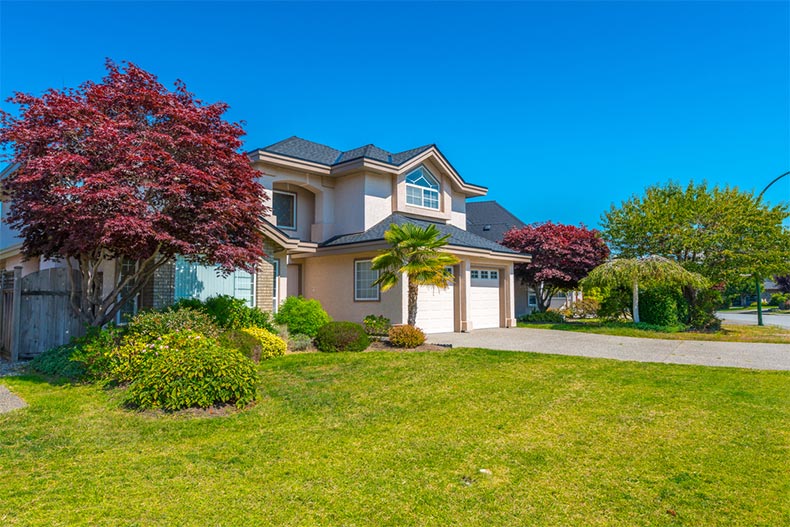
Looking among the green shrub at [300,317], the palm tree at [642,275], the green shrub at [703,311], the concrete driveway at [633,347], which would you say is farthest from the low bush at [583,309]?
A: the green shrub at [300,317]

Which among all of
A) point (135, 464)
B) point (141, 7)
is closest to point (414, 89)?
point (141, 7)

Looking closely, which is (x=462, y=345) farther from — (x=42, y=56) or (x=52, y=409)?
(x=42, y=56)

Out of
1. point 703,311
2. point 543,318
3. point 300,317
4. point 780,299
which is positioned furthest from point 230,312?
point 780,299

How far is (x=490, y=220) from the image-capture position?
31.8 metres

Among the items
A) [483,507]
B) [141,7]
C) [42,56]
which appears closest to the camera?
[483,507]

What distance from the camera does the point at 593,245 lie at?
24.6 m

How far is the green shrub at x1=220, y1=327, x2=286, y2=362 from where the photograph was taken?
9.88 meters

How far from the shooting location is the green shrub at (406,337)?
1362 centimetres

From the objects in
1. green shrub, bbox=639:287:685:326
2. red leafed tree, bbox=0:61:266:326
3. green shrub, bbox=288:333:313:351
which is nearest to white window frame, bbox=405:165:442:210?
green shrub, bbox=288:333:313:351

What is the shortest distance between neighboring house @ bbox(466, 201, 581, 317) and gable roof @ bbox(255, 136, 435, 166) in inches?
361

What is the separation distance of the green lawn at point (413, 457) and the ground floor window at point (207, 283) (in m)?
4.63

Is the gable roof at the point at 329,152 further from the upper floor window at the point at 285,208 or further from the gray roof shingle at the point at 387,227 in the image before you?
the gray roof shingle at the point at 387,227

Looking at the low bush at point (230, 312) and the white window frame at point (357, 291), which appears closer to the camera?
the low bush at point (230, 312)

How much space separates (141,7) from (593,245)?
21.4 metres
